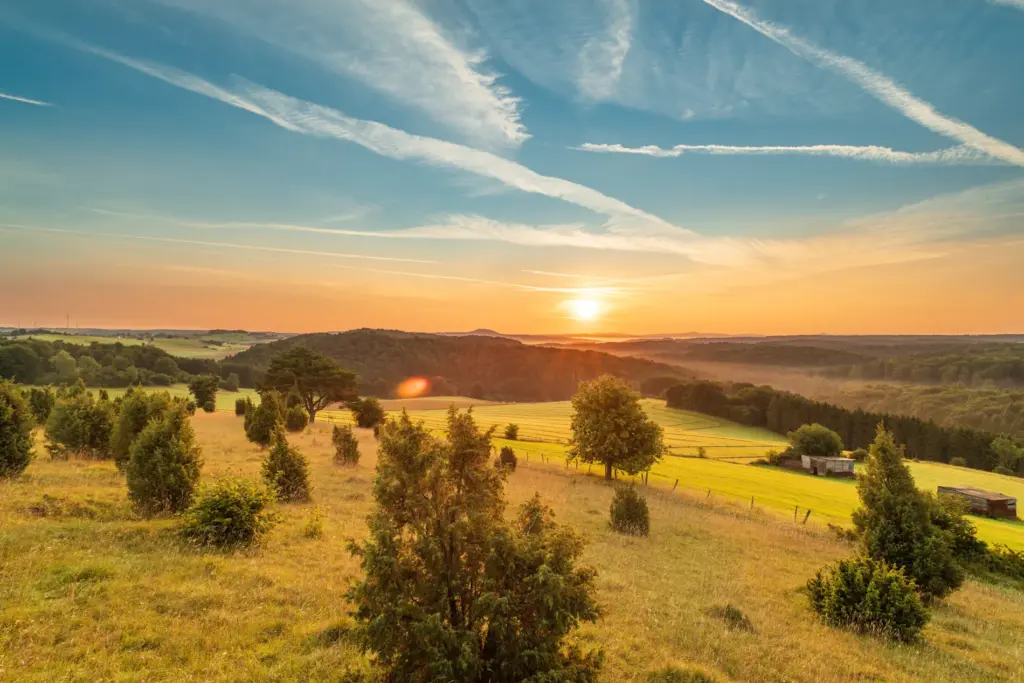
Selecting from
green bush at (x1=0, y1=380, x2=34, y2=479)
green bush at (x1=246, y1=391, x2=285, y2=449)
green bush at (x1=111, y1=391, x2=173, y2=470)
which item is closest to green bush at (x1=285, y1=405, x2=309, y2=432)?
green bush at (x1=246, y1=391, x2=285, y2=449)

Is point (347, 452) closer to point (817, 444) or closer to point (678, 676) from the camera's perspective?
point (678, 676)

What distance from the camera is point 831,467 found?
60656mm

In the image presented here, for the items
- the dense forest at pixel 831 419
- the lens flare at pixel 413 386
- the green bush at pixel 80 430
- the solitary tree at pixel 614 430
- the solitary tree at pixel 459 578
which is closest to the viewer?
the solitary tree at pixel 459 578

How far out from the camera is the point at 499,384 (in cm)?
19275

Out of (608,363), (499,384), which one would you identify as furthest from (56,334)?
(608,363)

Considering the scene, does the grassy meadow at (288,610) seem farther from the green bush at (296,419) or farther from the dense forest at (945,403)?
the dense forest at (945,403)

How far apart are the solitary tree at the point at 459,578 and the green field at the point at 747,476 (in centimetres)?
1702

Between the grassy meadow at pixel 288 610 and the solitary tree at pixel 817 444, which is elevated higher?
the grassy meadow at pixel 288 610

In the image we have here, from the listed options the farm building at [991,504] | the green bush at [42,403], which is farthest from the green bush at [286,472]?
the farm building at [991,504]

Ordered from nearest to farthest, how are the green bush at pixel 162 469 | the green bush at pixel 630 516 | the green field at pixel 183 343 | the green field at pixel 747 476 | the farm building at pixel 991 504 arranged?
the green bush at pixel 162 469, the green bush at pixel 630 516, the green field at pixel 747 476, the farm building at pixel 991 504, the green field at pixel 183 343

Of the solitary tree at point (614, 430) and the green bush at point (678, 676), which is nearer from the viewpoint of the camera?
the green bush at point (678, 676)

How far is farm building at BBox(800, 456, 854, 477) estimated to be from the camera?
198 feet

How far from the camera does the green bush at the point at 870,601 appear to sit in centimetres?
1300

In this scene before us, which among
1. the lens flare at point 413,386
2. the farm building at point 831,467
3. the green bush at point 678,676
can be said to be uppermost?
the green bush at point 678,676
